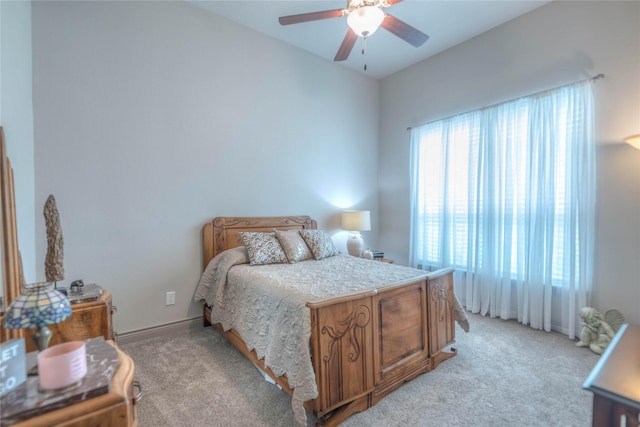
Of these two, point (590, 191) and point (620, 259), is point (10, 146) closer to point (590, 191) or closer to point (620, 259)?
point (590, 191)

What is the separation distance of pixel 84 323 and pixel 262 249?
Answer: 1.43 m

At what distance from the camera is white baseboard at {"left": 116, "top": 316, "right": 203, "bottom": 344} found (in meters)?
2.55

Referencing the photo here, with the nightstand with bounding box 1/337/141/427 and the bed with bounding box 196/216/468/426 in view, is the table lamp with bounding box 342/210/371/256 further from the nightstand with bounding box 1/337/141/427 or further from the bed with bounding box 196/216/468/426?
the nightstand with bounding box 1/337/141/427

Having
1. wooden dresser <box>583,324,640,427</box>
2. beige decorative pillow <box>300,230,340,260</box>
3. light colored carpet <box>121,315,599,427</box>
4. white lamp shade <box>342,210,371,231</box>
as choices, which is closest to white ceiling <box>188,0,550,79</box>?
white lamp shade <box>342,210,371,231</box>

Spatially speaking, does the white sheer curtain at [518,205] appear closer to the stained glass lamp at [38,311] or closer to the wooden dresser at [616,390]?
the wooden dresser at [616,390]

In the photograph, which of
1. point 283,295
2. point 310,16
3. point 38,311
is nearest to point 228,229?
point 283,295

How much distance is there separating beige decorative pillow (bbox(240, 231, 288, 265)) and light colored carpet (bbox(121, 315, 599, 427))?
2.64ft

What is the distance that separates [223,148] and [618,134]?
369 centimetres

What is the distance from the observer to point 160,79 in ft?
8.97

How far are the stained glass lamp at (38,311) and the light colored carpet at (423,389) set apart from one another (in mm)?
1123

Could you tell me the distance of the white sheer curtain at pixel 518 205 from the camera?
2650 mm

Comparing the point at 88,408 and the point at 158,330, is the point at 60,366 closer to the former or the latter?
the point at 88,408

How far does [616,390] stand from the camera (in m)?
0.95

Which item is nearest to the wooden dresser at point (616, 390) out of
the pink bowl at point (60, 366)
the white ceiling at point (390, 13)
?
the pink bowl at point (60, 366)
